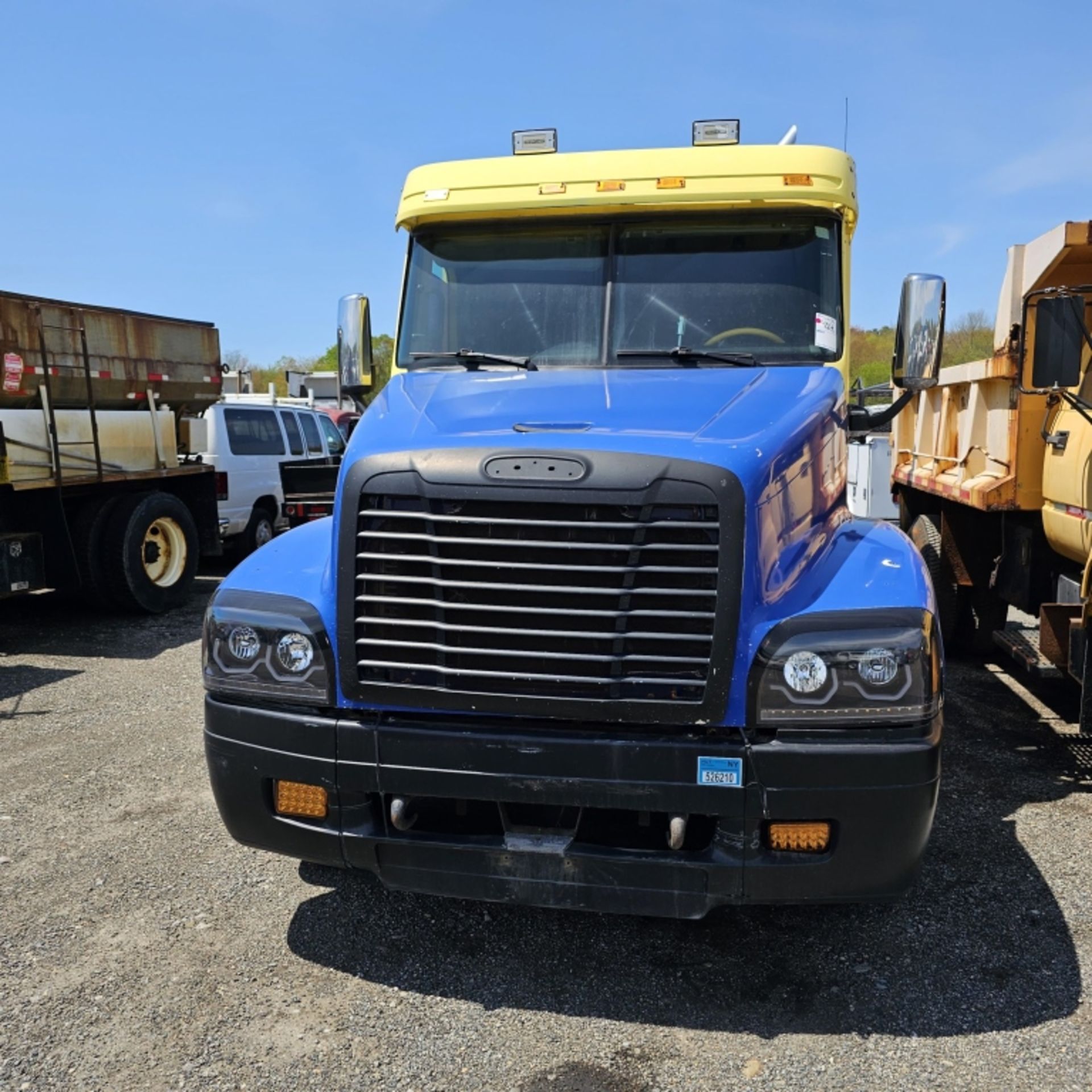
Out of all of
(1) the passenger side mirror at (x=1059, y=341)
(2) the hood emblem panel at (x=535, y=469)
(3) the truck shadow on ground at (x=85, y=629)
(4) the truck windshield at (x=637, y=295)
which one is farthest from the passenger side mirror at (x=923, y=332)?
(3) the truck shadow on ground at (x=85, y=629)

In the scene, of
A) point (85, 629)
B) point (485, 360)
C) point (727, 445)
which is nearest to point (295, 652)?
point (727, 445)

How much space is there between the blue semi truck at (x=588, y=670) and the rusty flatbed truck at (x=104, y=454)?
5.90m

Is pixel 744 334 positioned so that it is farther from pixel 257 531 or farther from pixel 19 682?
pixel 257 531

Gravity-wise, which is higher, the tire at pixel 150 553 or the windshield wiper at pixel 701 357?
the windshield wiper at pixel 701 357

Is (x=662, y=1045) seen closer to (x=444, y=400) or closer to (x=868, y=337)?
(x=444, y=400)

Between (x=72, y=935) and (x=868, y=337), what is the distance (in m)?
4.13

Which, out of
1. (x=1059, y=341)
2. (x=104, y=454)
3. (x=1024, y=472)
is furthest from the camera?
(x=104, y=454)

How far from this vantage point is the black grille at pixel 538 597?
2883mm

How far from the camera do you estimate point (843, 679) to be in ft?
9.52

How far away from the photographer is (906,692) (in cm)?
289

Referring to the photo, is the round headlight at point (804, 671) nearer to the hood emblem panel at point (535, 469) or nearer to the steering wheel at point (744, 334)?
the hood emblem panel at point (535, 469)

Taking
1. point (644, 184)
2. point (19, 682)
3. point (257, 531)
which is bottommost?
point (19, 682)

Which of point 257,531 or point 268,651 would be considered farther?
point 257,531

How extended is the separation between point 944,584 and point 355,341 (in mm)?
4562
